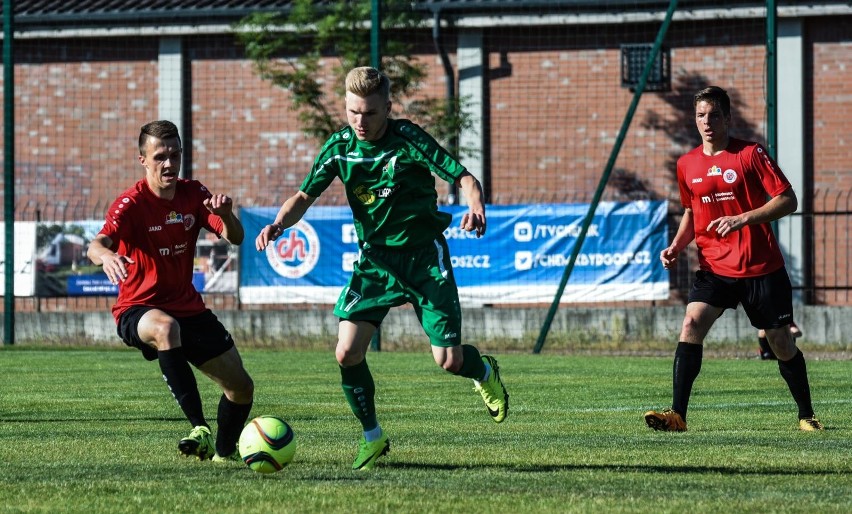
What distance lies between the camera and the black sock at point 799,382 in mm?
8859

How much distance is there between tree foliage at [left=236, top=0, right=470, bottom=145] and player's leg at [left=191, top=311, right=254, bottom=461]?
1643cm

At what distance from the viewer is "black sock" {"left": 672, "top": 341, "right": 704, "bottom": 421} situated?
875 cm

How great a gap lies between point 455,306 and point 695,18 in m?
17.9

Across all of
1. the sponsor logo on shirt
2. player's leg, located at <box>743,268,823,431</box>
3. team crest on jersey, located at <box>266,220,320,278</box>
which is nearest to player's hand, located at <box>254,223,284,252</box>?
the sponsor logo on shirt

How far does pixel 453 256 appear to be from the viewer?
21.4 metres

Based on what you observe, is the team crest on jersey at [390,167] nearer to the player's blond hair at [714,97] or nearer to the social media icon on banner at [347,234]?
the player's blond hair at [714,97]

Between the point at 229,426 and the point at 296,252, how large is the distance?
14.6 meters

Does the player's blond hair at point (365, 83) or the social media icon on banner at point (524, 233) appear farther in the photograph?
the social media icon on banner at point (524, 233)

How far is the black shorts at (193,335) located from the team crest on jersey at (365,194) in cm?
99

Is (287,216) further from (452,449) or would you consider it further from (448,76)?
(448,76)

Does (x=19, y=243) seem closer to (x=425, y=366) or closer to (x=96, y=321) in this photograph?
(x=96, y=321)

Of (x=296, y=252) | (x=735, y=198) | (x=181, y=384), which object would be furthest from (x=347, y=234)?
(x=181, y=384)

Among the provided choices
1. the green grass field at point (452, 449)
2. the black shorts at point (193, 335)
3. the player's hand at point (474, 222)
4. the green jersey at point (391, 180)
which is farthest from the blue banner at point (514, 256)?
the player's hand at point (474, 222)

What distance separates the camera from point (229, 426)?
7305mm
